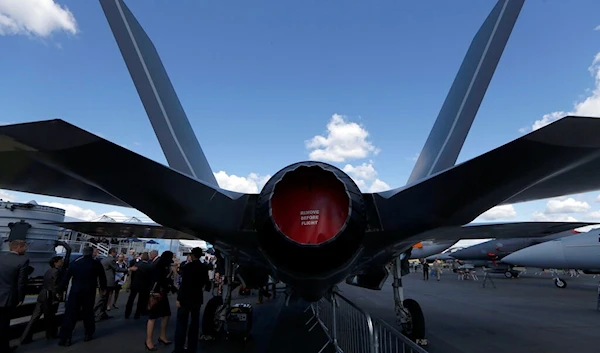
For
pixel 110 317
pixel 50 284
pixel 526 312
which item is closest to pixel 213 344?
pixel 50 284

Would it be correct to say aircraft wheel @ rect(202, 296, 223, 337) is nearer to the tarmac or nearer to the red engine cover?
the tarmac

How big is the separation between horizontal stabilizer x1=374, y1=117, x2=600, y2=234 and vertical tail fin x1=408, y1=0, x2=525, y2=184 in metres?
1.55

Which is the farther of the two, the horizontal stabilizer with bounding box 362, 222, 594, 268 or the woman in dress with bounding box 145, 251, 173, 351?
the woman in dress with bounding box 145, 251, 173, 351

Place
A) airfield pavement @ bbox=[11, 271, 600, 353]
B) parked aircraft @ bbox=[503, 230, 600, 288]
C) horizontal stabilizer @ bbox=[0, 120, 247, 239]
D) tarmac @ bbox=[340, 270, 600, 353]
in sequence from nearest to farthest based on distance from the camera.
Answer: horizontal stabilizer @ bbox=[0, 120, 247, 239]
airfield pavement @ bbox=[11, 271, 600, 353]
tarmac @ bbox=[340, 270, 600, 353]
parked aircraft @ bbox=[503, 230, 600, 288]

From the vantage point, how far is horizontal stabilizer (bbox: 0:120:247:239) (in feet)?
5.19

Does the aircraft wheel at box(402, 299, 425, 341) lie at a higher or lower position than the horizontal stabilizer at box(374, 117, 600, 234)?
lower

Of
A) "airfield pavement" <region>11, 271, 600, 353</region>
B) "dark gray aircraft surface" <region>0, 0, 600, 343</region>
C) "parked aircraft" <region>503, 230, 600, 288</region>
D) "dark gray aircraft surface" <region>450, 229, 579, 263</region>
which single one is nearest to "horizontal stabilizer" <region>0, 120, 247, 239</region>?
"dark gray aircraft surface" <region>0, 0, 600, 343</region>

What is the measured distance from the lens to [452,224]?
9.23 feet

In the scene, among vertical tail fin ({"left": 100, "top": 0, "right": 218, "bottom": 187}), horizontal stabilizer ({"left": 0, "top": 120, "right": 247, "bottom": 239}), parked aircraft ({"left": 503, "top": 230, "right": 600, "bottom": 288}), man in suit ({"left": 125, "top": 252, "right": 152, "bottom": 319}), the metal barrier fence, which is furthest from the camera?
parked aircraft ({"left": 503, "top": 230, "right": 600, "bottom": 288})

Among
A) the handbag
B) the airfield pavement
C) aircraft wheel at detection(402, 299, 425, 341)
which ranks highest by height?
the handbag

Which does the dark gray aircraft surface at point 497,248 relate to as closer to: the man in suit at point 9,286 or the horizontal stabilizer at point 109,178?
the horizontal stabilizer at point 109,178

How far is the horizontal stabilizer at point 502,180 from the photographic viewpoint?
1607 millimetres

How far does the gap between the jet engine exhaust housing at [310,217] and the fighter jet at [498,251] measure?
24834 mm

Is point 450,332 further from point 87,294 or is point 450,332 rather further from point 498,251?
point 498,251
